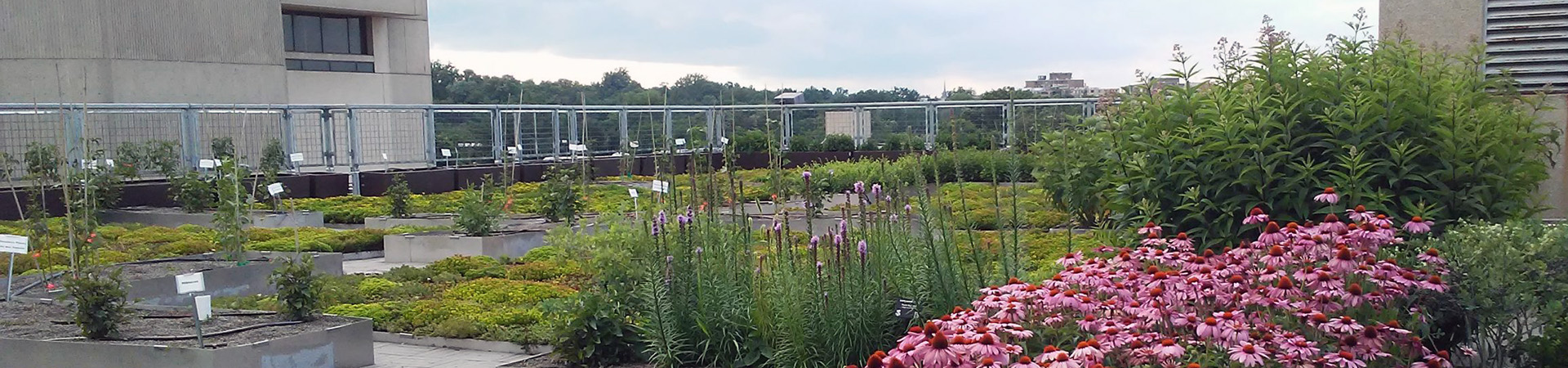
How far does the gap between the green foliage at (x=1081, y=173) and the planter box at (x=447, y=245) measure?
16.9ft

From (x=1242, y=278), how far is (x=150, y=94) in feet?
104

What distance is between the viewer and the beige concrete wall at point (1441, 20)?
846 cm

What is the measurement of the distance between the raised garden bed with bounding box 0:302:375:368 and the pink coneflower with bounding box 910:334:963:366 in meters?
3.88

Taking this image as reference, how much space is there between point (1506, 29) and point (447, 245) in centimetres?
919

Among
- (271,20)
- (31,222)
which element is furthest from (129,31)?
(31,222)

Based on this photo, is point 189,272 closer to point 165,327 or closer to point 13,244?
point 13,244

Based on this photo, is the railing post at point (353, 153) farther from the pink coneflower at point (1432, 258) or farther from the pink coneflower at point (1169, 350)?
the pink coneflower at point (1169, 350)

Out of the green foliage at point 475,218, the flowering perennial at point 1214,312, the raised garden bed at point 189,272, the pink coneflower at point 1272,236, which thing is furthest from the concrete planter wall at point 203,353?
the green foliage at point 475,218

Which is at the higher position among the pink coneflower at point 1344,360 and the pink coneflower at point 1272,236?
the pink coneflower at point 1272,236

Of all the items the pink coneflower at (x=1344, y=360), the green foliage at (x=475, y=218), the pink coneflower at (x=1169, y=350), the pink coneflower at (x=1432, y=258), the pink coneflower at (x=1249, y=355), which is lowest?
the green foliage at (x=475, y=218)

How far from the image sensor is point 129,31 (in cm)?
3052

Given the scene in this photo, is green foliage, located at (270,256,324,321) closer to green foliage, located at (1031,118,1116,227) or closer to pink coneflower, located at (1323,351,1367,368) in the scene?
green foliage, located at (1031,118,1116,227)

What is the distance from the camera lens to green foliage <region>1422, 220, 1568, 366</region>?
15.1ft

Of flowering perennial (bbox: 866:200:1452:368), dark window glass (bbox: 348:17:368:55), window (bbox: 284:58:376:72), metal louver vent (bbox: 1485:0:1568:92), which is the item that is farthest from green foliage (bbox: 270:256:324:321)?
dark window glass (bbox: 348:17:368:55)
